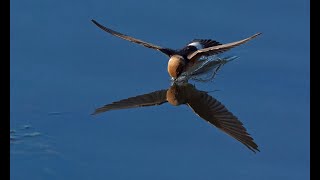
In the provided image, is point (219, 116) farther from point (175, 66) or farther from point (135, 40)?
point (135, 40)

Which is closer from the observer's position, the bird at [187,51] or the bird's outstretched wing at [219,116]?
the bird's outstretched wing at [219,116]

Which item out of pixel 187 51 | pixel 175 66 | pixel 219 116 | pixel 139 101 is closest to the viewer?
pixel 219 116

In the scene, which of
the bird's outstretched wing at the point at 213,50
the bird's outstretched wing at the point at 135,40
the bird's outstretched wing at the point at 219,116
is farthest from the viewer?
the bird's outstretched wing at the point at 135,40

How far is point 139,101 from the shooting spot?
4797mm

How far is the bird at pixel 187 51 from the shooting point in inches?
193

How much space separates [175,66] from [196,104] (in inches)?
10.0

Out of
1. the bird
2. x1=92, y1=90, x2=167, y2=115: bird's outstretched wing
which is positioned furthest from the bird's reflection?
the bird

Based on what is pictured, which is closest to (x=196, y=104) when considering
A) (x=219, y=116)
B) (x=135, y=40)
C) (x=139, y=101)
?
(x=219, y=116)

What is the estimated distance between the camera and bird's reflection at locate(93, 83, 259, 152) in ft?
15.0

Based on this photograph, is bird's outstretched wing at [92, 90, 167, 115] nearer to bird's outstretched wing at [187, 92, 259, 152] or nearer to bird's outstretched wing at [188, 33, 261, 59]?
bird's outstretched wing at [187, 92, 259, 152]

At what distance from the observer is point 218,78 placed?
499cm

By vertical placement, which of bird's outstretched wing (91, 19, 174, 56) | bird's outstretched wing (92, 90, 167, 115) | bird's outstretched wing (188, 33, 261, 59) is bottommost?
bird's outstretched wing (92, 90, 167, 115)

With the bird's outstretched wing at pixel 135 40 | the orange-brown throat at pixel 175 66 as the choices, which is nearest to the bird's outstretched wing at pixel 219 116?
the orange-brown throat at pixel 175 66

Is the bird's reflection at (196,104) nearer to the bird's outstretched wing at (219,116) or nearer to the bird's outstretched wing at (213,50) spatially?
the bird's outstretched wing at (219,116)
